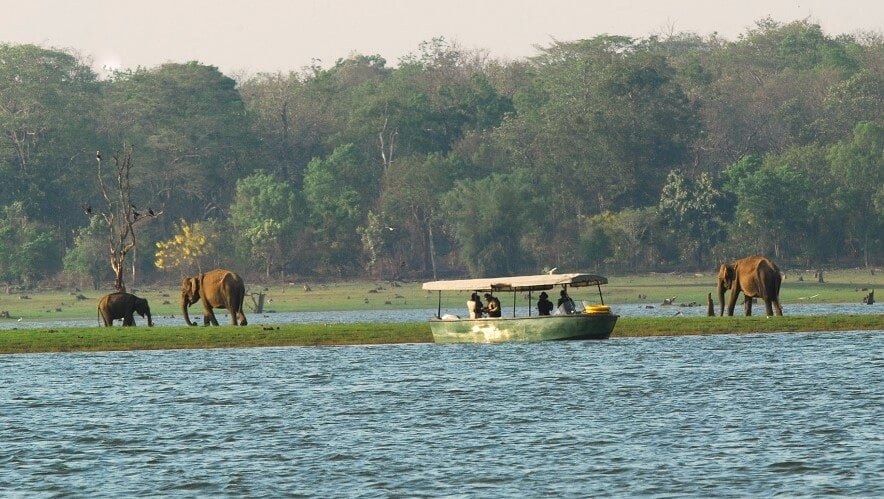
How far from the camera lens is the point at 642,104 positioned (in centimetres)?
12588

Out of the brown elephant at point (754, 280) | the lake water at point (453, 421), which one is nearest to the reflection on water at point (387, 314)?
→ the brown elephant at point (754, 280)

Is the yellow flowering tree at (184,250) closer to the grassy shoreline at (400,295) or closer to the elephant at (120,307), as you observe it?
the grassy shoreline at (400,295)

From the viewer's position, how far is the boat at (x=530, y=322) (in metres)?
47.1

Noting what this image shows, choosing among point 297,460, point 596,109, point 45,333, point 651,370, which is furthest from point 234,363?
point 596,109

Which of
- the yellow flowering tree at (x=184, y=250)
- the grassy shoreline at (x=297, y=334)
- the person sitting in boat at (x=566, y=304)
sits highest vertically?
the yellow flowering tree at (x=184, y=250)

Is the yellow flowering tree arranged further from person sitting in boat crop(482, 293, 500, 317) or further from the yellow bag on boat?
the yellow bag on boat

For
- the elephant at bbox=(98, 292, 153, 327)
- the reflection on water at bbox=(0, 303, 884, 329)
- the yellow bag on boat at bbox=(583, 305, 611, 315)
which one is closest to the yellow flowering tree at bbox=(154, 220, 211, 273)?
the reflection on water at bbox=(0, 303, 884, 329)

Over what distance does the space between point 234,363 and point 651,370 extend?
1338 centimetres

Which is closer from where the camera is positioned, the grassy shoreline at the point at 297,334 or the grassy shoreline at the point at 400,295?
the grassy shoreline at the point at 297,334

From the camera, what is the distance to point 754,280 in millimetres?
58344

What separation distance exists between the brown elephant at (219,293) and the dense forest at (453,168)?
163 feet

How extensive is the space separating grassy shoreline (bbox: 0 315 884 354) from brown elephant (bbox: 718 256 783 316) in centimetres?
363

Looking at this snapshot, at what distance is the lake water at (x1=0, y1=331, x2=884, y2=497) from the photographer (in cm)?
2673

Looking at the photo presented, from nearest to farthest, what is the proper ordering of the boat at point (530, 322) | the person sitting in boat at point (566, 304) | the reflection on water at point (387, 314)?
the boat at point (530, 322), the person sitting in boat at point (566, 304), the reflection on water at point (387, 314)
